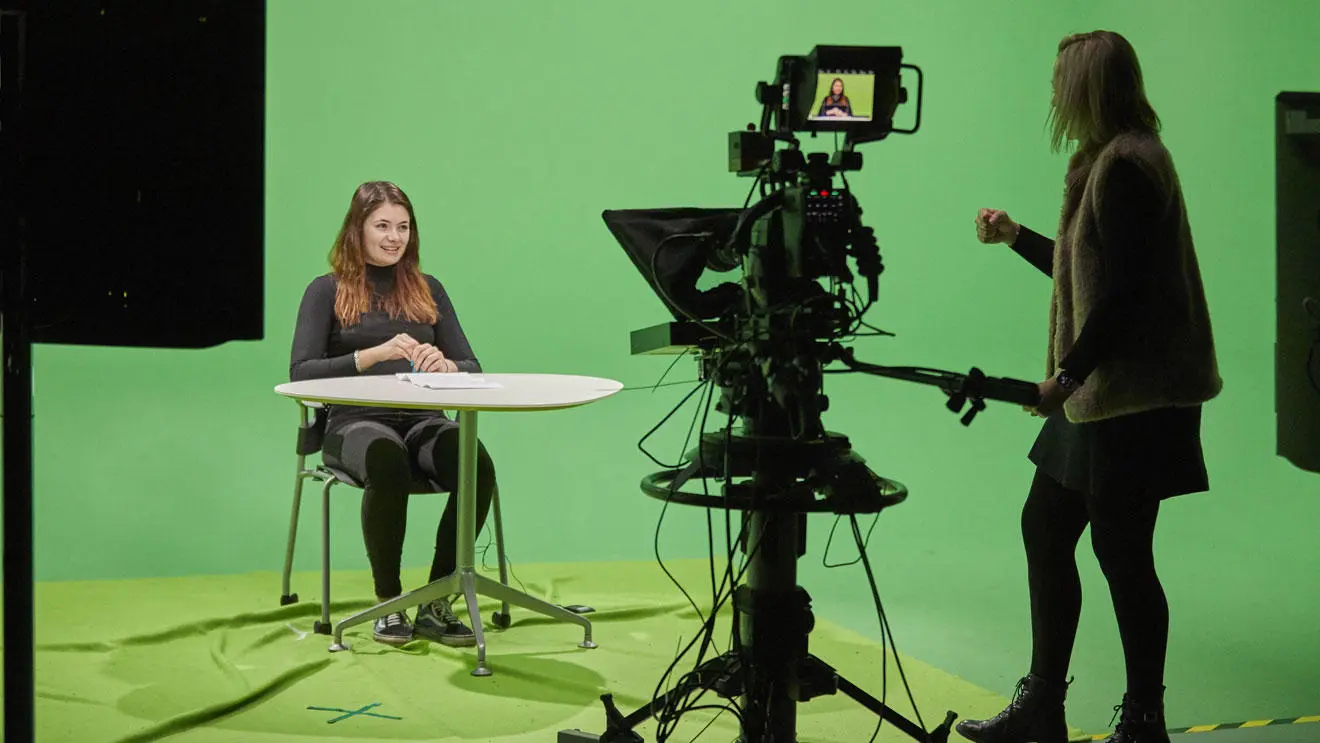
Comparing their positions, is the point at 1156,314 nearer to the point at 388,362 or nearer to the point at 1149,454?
the point at 1149,454

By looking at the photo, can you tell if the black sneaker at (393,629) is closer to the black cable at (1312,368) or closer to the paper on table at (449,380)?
the paper on table at (449,380)

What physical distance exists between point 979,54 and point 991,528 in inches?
85.8

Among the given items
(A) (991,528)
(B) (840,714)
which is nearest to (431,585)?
(B) (840,714)

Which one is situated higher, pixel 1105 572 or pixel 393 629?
pixel 1105 572

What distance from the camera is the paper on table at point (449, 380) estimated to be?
333 centimetres

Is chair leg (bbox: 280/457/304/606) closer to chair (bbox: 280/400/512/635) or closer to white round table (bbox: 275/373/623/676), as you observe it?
chair (bbox: 280/400/512/635)

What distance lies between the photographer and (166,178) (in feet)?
4.36

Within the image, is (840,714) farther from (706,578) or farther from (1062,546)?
(706,578)

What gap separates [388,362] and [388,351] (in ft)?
0.51

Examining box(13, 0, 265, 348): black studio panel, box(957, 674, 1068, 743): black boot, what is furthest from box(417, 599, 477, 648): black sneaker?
box(13, 0, 265, 348): black studio panel

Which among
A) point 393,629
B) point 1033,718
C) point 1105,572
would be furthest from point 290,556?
point 1105,572

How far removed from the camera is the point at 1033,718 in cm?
262

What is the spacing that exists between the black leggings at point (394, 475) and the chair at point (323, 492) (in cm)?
3

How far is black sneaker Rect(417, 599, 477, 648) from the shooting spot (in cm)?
347
